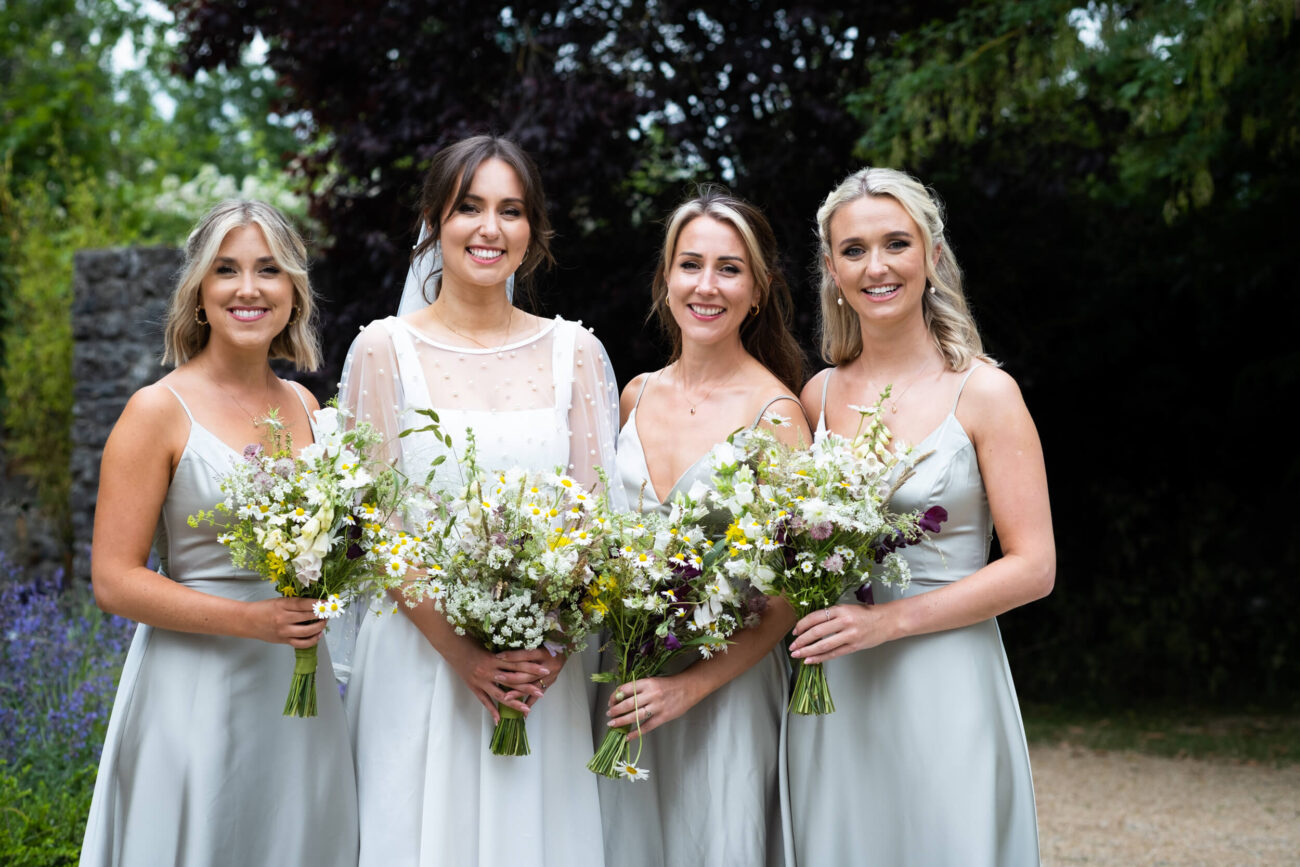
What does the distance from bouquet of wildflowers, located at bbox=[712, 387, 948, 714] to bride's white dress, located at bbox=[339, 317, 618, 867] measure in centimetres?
55

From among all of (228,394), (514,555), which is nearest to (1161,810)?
(514,555)

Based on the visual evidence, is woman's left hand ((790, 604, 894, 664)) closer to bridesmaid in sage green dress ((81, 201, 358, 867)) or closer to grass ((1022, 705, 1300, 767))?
bridesmaid in sage green dress ((81, 201, 358, 867))

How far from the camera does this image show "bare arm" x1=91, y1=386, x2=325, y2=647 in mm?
3076

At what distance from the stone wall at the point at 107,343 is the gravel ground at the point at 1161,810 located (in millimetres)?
6987

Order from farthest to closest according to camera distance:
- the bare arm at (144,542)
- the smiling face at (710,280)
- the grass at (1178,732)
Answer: the grass at (1178,732) → the smiling face at (710,280) → the bare arm at (144,542)

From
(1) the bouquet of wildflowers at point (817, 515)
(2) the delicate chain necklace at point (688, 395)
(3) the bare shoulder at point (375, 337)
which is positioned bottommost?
(1) the bouquet of wildflowers at point (817, 515)

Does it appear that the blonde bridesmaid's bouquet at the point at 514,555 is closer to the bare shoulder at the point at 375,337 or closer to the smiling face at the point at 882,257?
the bare shoulder at the point at 375,337

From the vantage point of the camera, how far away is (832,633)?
9.85 feet

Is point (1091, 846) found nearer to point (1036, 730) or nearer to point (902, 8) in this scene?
point (1036, 730)

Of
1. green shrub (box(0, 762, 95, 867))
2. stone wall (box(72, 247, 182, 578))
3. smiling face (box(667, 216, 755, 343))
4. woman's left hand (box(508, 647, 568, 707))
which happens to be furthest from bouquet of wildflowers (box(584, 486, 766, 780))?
stone wall (box(72, 247, 182, 578))

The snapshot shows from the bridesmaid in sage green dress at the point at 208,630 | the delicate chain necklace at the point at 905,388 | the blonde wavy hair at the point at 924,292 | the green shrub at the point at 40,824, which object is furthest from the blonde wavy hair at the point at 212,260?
the green shrub at the point at 40,824

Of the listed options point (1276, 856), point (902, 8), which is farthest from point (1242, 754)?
point (902, 8)

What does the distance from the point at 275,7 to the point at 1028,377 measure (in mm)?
5983

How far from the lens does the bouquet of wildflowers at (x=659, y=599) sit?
116 inches
